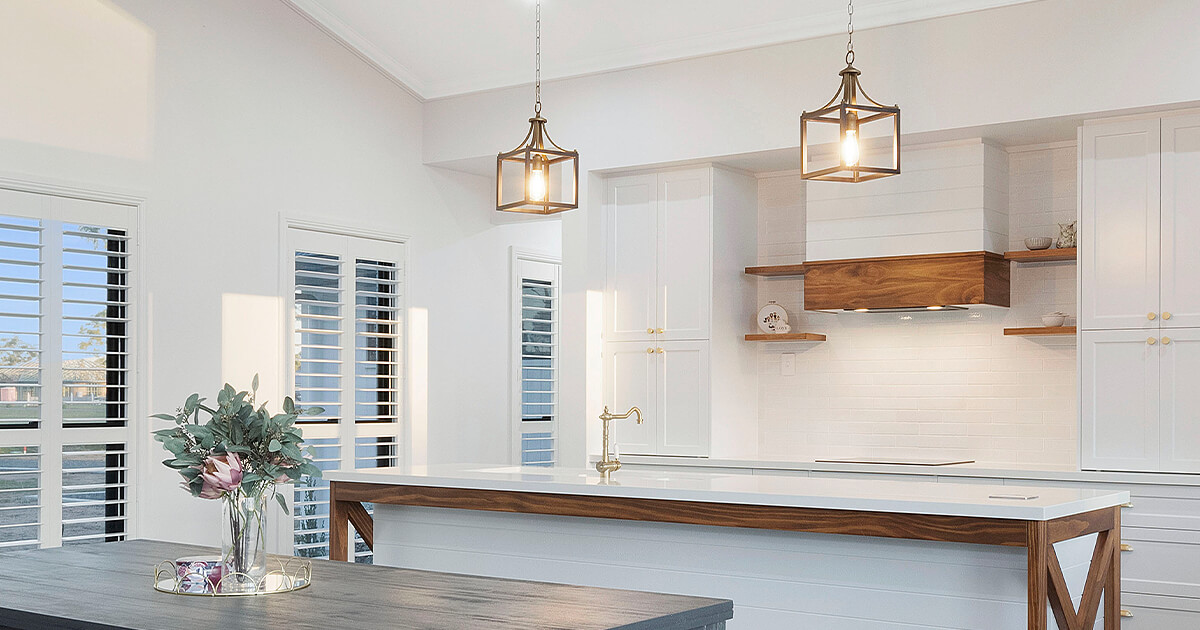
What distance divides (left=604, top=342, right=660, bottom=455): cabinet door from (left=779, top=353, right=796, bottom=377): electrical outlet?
0.74m

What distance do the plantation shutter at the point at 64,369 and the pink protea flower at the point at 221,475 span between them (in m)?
3.06

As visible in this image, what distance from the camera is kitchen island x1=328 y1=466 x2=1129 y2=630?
3.46m

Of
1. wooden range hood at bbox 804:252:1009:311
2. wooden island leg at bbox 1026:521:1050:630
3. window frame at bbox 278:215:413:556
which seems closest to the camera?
wooden island leg at bbox 1026:521:1050:630

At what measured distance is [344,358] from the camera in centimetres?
648

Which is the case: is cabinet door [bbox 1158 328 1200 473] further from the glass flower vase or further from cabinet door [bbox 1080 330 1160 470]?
the glass flower vase

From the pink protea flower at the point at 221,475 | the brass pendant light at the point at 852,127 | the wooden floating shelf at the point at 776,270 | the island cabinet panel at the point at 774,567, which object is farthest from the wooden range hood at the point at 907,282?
the pink protea flower at the point at 221,475

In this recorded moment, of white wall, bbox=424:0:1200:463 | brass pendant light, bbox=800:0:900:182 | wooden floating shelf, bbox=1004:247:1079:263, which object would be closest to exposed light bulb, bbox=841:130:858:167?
brass pendant light, bbox=800:0:900:182

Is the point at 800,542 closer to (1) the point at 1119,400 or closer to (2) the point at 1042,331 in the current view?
(1) the point at 1119,400

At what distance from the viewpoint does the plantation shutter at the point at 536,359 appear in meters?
7.84

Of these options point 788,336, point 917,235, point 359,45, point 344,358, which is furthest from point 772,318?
point 359,45

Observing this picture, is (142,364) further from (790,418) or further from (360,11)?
(790,418)

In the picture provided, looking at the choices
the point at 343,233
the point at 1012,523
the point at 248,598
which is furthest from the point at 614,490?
the point at 343,233

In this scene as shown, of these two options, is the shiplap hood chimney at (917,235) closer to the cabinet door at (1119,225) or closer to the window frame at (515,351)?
the cabinet door at (1119,225)

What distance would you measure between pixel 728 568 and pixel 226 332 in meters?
3.11
